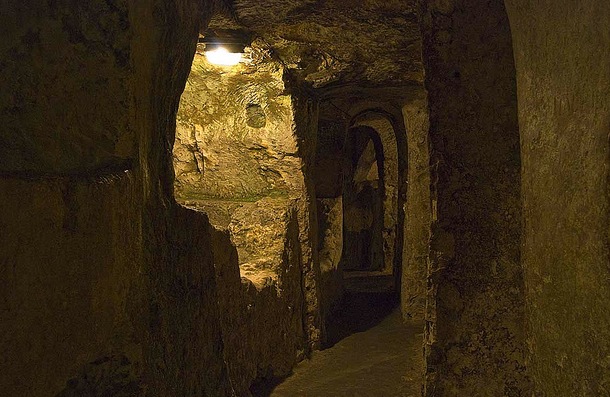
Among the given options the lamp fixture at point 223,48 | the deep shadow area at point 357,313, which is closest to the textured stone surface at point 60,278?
the lamp fixture at point 223,48

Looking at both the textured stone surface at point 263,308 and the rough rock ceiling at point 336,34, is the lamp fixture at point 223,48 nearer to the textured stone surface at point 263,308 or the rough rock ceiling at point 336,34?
the rough rock ceiling at point 336,34

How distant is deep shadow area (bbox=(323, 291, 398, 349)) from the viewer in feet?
16.3

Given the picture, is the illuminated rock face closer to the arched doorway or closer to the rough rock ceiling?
the rough rock ceiling

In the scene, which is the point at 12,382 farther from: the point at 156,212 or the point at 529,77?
the point at 529,77

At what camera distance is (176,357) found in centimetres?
152

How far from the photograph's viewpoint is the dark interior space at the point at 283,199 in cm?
93

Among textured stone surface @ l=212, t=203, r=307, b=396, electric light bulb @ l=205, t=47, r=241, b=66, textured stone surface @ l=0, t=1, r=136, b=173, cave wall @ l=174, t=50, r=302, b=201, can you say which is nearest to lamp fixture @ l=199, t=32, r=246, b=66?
electric light bulb @ l=205, t=47, r=241, b=66

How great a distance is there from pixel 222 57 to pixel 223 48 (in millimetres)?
168

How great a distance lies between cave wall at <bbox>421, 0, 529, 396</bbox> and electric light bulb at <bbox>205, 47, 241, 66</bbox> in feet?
5.39

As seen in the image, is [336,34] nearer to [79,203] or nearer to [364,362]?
[364,362]

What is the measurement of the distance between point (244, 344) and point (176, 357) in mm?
1682

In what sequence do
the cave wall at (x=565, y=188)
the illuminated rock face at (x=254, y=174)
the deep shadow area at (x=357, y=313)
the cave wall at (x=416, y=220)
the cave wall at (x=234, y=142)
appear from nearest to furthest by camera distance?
1. the cave wall at (x=565, y=188)
2. the illuminated rock face at (x=254, y=174)
3. the cave wall at (x=234, y=142)
4. the deep shadow area at (x=357, y=313)
5. the cave wall at (x=416, y=220)

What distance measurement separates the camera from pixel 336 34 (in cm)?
347

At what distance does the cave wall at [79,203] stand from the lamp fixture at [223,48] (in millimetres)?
1997
